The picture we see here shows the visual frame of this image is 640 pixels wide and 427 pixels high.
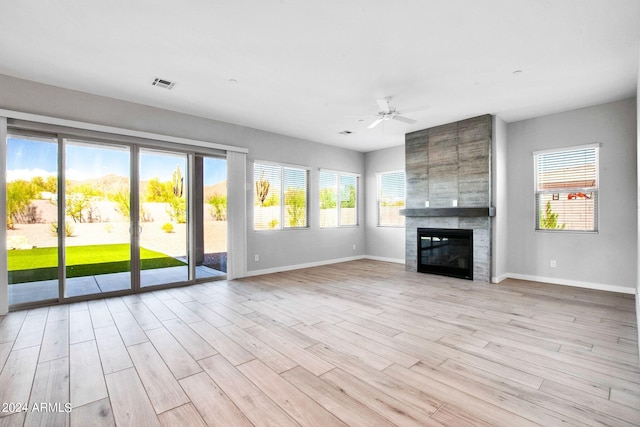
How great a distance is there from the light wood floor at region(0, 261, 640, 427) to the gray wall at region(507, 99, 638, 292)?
68 cm

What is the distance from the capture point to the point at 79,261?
4203 mm

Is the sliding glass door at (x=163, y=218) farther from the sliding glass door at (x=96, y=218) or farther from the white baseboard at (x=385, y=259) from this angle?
the white baseboard at (x=385, y=259)

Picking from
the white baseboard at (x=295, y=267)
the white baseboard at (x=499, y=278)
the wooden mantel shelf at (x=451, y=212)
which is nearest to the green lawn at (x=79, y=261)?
the white baseboard at (x=295, y=267)

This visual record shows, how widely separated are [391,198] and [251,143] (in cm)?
375

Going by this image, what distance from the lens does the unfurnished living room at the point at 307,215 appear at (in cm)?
210

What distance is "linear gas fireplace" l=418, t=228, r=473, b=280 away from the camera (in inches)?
213

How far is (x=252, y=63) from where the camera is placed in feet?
11.0

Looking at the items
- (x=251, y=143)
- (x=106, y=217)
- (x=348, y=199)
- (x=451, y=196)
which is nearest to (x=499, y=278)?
(x=451, y=196)

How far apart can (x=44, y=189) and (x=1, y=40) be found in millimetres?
1823

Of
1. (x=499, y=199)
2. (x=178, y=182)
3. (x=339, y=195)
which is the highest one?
(x=178, y=182)

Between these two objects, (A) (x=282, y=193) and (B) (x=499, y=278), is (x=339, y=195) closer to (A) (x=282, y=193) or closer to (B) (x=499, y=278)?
(A) (x=282, y=193)

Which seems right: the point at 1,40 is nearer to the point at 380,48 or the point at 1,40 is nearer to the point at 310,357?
the point at 380,48

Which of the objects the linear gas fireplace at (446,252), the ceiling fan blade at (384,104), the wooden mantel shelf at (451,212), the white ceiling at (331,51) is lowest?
the linear gas fireplace at (446,252)

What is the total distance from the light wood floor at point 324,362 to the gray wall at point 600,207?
26.8 inches
